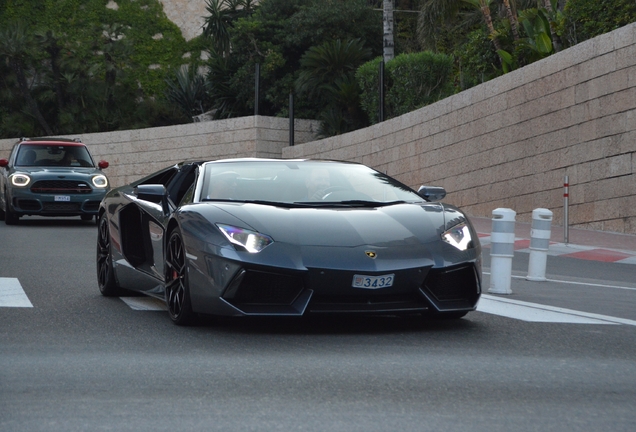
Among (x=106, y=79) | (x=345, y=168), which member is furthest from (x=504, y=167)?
(x=106, y=79)

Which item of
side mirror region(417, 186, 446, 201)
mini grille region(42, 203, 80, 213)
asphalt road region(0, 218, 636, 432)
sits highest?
side mirror region(417, 186, 446, 201)

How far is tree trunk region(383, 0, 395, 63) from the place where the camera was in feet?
104

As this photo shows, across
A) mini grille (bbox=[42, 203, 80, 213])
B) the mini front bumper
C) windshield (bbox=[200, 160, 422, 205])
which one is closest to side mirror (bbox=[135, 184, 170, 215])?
windshield (bbox=[200, 160, 422, 205])

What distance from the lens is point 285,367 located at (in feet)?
18.9

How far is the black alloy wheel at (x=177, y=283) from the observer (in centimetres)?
716

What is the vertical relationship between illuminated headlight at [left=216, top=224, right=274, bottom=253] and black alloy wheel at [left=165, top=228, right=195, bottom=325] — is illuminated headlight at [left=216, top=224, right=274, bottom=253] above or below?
above

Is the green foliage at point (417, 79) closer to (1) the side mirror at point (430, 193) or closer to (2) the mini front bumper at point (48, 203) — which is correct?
(2) the mini front bumper at point (48, 203)

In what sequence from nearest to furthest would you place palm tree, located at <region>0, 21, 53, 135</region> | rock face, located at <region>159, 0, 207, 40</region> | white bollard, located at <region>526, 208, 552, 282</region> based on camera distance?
1. white bollard, located at <region>526, 208, 552, 282</region>
2. palm tree, located at <region>0, 21, 53, 135</region>
3. rock face, located at <region>159, 0, 207, 40</region>

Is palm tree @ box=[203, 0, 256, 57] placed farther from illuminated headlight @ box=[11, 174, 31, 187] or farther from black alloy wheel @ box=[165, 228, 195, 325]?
black alloy wheel @ box=[165, 228, 195, 325]

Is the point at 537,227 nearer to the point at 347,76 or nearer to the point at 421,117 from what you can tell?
the point at 421,117

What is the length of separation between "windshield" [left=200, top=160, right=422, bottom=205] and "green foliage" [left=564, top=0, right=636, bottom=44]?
13146 millimetres

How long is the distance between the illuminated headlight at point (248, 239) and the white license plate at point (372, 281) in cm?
57

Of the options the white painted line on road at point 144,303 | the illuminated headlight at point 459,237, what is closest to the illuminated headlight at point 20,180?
the white painted line on road at point 144,303

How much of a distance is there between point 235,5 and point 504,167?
2554cm
